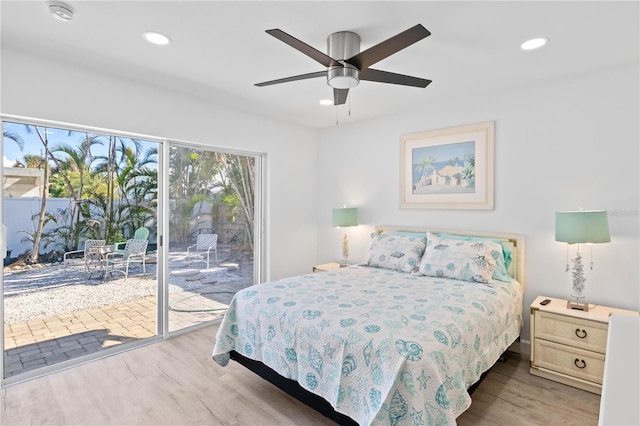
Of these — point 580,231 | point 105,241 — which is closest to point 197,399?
point 105,241

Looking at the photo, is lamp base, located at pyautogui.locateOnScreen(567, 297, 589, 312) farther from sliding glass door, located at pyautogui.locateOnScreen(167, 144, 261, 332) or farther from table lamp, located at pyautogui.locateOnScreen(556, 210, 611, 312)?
sliding glass door, located at pyautogui.locateOnScreen(167, 144, 261, 332)

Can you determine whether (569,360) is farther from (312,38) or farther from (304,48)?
(312,38)

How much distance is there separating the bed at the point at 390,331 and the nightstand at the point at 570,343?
217 mm

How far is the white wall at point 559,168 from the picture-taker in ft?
9.05

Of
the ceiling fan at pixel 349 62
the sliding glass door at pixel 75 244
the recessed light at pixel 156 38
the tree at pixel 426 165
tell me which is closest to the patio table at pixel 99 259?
the sliding glass door at pixel 75 244

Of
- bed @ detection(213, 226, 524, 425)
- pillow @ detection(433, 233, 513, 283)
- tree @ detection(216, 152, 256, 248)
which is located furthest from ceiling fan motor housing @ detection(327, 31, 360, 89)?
tree @ detection(216, 152, 256, 248)

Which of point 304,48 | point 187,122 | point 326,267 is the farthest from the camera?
point 326,267

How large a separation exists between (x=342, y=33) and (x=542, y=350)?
2.86 metres

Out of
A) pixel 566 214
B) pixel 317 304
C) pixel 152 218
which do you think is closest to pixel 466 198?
pixel 566 214

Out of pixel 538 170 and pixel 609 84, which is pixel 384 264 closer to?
pixel 538 170

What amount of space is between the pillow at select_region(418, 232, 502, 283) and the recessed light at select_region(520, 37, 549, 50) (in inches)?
64.8

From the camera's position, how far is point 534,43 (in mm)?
2414

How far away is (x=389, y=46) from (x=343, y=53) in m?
0.43

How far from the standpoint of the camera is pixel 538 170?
10.4 ft
